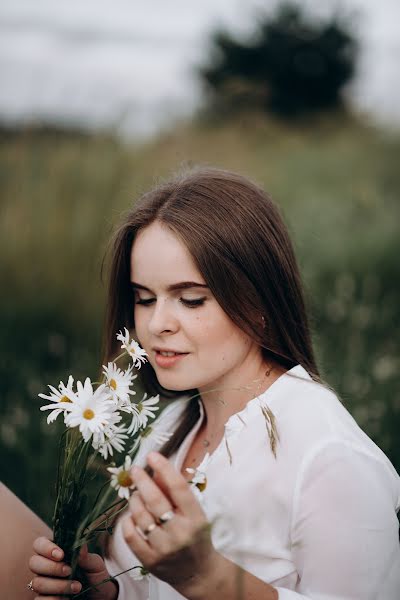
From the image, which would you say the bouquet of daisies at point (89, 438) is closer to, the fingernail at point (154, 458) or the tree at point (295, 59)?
the fingernail at point (154, 458)

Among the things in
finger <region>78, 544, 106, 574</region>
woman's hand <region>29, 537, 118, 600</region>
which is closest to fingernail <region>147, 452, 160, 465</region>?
woman's hand <region>29, 537, 118, 600</region>

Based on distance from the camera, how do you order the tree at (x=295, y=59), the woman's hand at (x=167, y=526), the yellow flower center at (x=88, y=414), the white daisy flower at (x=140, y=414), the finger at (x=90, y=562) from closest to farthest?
the woman's hand at (x=167, y=526), the yellow flower center at (x=88, y=414), the white daisy flower at (x=140, y=414), the finger at (x=90, y=562), the tree at (x=295, y=59)

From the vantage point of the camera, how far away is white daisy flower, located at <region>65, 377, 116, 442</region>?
55.9 inches

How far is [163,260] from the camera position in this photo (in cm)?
191

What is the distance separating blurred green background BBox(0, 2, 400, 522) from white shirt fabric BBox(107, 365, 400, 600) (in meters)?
1.07

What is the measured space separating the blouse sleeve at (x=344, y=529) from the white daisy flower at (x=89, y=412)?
1.76ft

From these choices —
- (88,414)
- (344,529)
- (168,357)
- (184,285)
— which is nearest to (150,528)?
(88,414)

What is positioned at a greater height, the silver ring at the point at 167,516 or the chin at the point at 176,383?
the chin at the point at 176,383

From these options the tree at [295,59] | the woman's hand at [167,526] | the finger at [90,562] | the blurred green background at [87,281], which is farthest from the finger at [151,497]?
the tree at [295,59]

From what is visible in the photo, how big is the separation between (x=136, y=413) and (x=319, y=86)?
17.7 m

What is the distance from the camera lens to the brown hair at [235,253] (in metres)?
1.93

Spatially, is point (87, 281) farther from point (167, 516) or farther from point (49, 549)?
point (167, 516)

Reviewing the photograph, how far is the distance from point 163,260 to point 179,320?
0.56 feet

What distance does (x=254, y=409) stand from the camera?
75.8 inches
